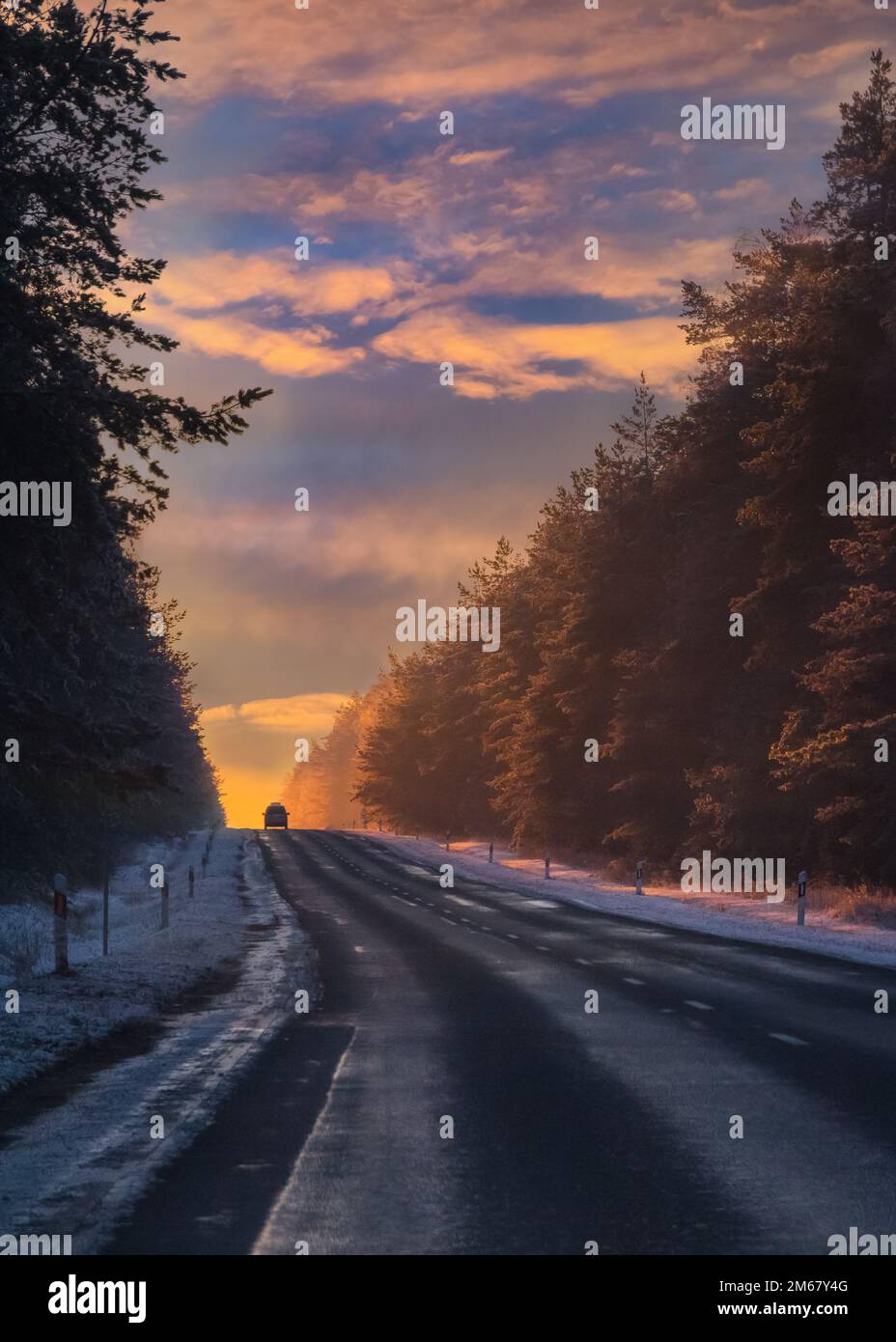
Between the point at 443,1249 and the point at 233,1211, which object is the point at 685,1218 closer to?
the point at 443,1249

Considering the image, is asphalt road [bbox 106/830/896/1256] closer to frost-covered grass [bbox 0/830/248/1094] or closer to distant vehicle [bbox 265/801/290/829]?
frost-covered grass [bbox 0/830/248/1094]

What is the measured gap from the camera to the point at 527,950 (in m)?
24.5

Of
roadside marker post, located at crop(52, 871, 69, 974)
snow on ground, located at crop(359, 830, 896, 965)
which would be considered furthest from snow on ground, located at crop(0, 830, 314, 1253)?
snow on ground, located at crop(359, 830, 896, 965)

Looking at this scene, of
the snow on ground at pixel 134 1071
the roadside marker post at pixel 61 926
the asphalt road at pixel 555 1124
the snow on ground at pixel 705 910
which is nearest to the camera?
the asphalt road at pixel 555 1124

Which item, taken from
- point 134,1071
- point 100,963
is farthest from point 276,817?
point 134,1071

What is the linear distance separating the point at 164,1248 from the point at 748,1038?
329 inches

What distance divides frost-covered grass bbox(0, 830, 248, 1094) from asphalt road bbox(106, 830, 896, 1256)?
207 cm

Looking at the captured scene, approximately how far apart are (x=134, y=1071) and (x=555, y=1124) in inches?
163

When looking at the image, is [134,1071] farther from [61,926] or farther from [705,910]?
[705,910]

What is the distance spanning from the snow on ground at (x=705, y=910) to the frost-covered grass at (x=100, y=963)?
9915 mm

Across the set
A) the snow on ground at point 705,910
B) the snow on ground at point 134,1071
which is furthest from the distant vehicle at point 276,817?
the snow on ground at point 134,1071

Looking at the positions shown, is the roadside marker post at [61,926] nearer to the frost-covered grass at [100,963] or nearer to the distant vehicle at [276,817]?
the frost-covered grass at [100,963]

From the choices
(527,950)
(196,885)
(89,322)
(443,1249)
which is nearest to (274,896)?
(196,885)

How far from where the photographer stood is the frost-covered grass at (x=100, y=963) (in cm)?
1335
